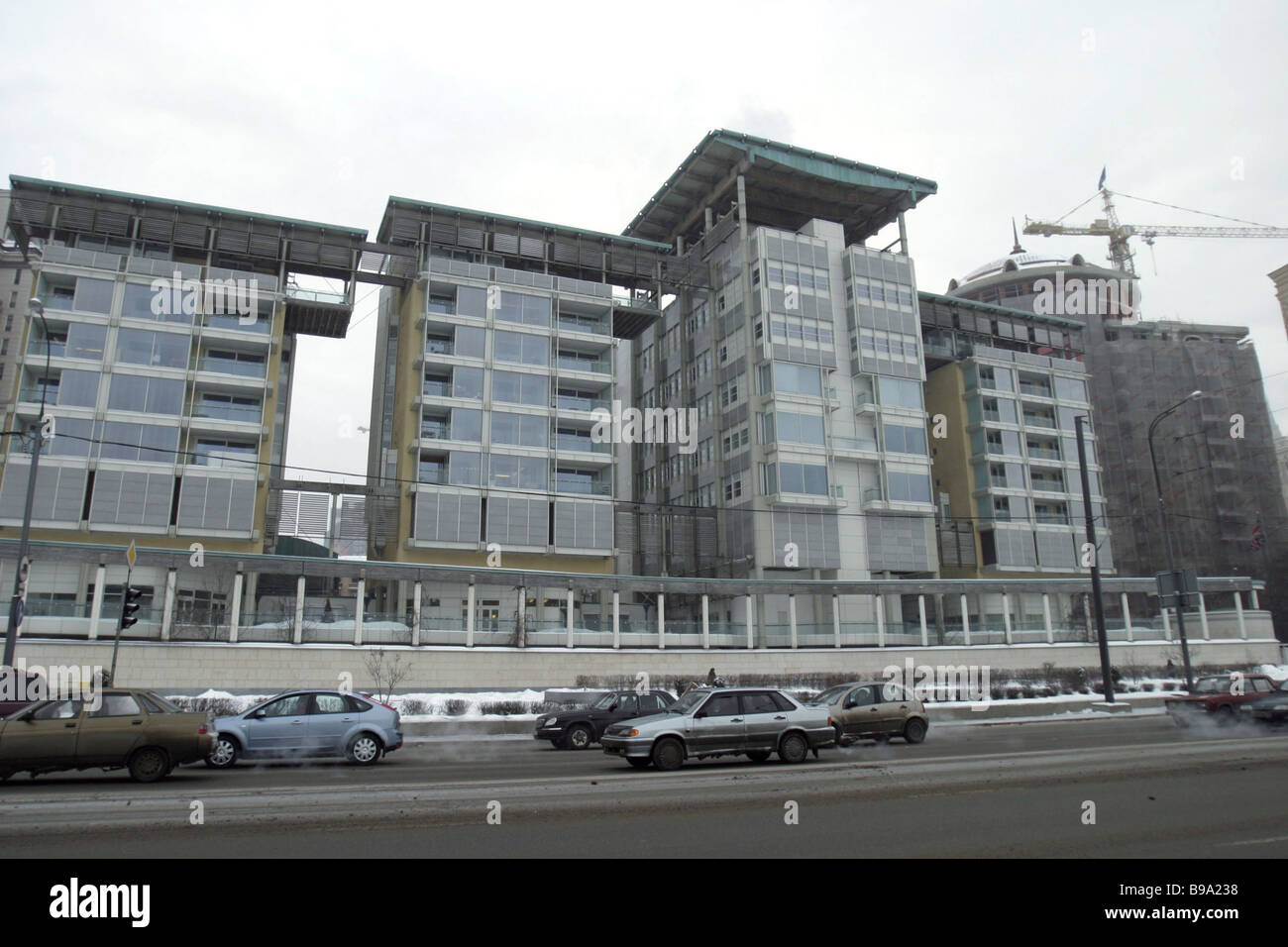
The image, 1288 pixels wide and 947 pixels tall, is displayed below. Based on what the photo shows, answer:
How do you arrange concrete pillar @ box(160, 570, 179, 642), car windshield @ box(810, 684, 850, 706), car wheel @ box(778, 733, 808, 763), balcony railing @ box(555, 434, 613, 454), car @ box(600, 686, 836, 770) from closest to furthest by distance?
car @ box(600, 686, 836, 770), car wheel @ box(778, 733, 808, 763), car windshield @ box(810, 684, 850, 706), concrete pillar @ box(160, 570, 179, 642), balcony railing @ box(555, 434, 613, 454)

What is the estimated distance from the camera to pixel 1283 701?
21.2 metres

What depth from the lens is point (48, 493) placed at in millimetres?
45406

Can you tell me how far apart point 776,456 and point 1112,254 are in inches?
4219

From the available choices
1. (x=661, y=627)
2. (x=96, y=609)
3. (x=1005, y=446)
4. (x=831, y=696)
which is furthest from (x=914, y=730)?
(x=1005, y=446)

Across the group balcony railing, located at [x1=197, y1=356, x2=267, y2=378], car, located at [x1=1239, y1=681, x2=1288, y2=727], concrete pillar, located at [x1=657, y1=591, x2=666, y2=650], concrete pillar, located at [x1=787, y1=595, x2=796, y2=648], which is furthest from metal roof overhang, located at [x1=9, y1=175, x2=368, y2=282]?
car, located at [x1=1239, y1=681, x2=1288, y2=727]

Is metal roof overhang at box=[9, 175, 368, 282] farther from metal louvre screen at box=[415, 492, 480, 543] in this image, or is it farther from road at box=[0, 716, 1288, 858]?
road at box=[0, 716, 1288, 858]

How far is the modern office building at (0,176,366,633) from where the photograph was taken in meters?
46.6

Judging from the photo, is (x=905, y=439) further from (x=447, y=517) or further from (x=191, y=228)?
(x=191, y=228)

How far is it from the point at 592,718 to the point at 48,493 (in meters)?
37.3

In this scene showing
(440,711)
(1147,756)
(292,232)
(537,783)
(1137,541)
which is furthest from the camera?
(1137,541)

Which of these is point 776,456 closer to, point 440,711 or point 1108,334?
point 440,711

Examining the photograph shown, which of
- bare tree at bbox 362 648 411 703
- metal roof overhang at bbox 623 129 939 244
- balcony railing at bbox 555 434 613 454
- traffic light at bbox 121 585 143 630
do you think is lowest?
bare tree at bbox 362 648 411 703

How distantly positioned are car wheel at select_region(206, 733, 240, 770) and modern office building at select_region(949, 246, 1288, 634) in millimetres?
72974
